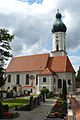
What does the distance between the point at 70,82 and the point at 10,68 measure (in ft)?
64.0

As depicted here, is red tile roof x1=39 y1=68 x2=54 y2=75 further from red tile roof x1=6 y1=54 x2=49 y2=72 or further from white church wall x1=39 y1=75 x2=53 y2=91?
red tile roof x1=6 y1=54 x2=49 y2=72

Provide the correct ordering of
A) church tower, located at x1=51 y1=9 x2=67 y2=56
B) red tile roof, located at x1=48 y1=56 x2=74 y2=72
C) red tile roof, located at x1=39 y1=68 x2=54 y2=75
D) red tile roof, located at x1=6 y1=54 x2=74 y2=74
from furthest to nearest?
church tower, located at x1=51 y1=9 x2=67 y2=56 < red tile roof, located at x1=6 y1=54 x2=74 y2=74 < red tile roof, located at x1=48 y1=56 x2=74 y2=72 < red tile roof, located at x1=39 y1=68 x2=54 y2=75

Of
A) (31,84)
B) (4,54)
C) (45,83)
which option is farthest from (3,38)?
(31,84)

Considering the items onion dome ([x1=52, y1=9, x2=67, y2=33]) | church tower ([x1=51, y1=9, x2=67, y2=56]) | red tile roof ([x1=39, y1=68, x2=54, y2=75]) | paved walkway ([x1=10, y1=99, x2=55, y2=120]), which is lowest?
paved walkway ([x1=10, y1=99, x2=55, y2=120])

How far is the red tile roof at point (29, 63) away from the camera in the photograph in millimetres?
59647

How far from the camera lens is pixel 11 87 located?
61969 millimetres

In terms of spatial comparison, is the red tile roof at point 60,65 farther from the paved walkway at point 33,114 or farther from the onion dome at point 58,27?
the paved walkway at point 33,114

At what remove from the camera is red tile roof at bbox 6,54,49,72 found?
2348 inches

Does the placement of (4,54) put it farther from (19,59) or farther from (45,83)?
(19,59)

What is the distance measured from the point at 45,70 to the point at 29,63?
8.31m

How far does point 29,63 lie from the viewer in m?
62.4

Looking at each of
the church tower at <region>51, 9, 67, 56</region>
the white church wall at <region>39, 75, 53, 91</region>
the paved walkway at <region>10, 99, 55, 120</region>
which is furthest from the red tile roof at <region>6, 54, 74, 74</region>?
the paved walkway at <region>10, 99, 55, 120</region>

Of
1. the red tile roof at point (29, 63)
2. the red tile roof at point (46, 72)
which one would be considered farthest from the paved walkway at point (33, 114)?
the red tile roof at point (29, 63)

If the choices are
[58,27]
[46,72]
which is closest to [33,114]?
[46,72]
